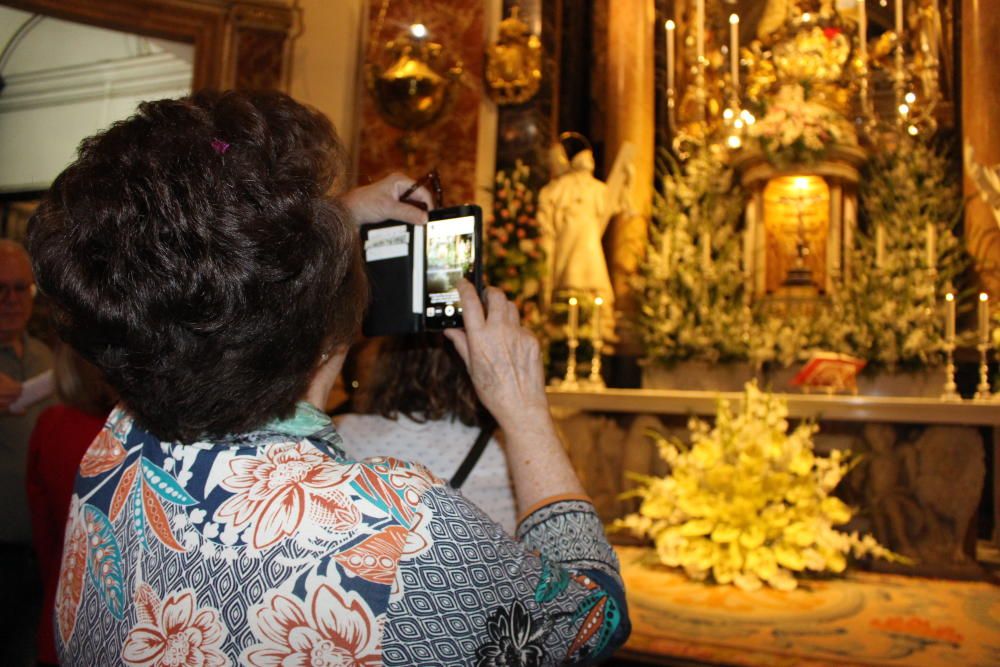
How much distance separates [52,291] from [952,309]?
4.59m

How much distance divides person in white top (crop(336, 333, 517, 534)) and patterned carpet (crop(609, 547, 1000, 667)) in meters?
1.88

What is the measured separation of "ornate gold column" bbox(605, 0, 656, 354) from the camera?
6.39m

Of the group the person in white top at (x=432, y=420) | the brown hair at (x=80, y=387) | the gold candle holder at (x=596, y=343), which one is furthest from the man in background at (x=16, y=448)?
the gold candle holder at (x=596, y=343)

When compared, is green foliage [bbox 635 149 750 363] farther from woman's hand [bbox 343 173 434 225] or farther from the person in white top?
woman's hand [bbox 343 173 434 225]

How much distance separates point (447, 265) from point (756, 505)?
2952 millimetres

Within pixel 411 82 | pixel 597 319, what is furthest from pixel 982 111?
pixel 411 82

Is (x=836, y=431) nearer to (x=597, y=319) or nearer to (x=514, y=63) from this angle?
(x=597, y=319)

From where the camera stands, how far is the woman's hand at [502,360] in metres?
1.16

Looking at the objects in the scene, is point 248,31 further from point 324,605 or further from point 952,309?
point 324,605

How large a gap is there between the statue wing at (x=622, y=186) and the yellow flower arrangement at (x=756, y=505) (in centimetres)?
233

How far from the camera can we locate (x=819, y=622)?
3447 millimetres

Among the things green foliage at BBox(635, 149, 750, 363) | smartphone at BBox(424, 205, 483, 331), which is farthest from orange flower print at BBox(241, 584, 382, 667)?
green foliage at BBox(635, 149, 750, 363)

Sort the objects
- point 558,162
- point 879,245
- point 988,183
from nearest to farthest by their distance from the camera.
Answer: point 988,183 → point 879,245 → point 558,162

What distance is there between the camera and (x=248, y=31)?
584 centimetres
